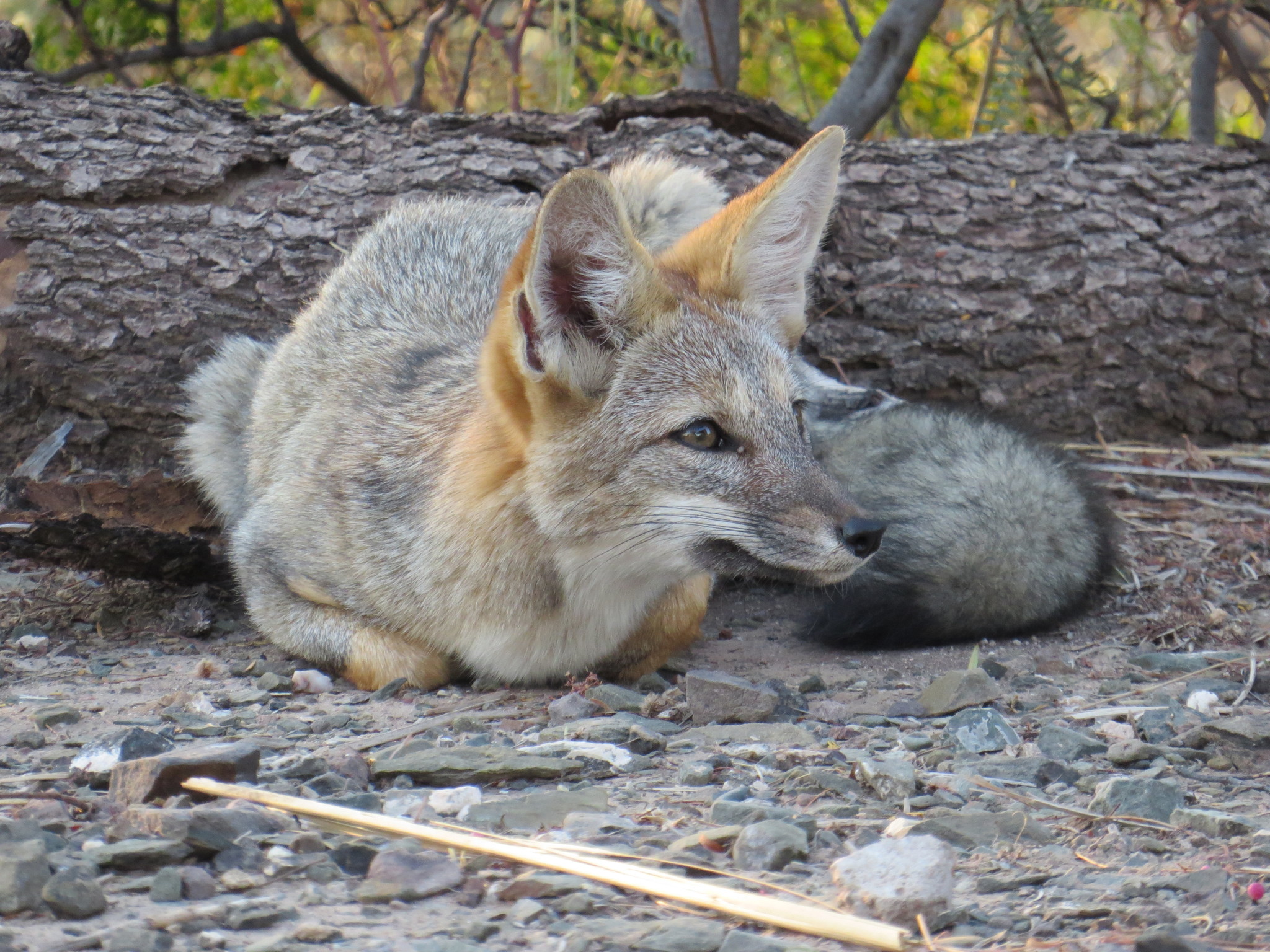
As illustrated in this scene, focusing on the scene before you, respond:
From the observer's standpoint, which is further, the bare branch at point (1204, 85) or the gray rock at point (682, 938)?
the bare branch at point (1204, 85)

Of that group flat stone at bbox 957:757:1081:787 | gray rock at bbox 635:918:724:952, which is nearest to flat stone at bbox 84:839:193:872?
gray rock at bbox 635:918:724:952

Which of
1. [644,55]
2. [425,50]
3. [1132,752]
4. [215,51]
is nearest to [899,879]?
[1132,752]

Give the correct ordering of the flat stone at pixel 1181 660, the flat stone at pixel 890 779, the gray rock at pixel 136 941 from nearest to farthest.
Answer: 1. the gray rock at pixel 136 941
2. the flat stone at pixel 890 779
3. the flat stone at pixel 1181 660

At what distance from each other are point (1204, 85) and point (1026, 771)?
6252mm

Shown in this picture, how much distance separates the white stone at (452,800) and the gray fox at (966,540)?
1.83m

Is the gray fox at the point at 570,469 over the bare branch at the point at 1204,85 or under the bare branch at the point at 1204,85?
under

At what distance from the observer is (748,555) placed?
11.6 feet

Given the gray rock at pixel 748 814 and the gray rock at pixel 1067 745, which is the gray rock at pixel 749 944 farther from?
the gray rock at pixel 1067 745

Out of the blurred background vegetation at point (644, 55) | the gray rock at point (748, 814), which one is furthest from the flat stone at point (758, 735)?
the blurred background vegetation at point (644, 55)

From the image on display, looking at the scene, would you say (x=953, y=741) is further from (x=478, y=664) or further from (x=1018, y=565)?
(x=478, y=664)

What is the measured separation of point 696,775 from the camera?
295cm

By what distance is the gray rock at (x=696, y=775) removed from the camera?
2.94m

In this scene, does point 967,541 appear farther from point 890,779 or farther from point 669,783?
point 669,783

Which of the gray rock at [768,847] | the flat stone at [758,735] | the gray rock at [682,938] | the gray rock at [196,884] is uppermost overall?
the gray rock at [196,884]
